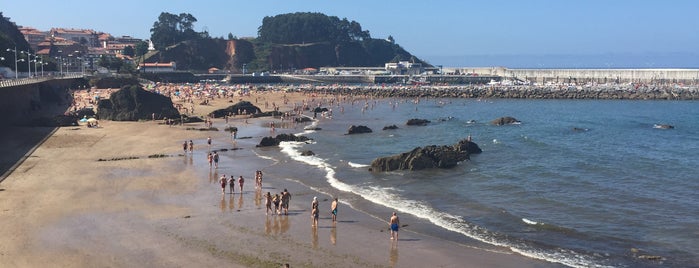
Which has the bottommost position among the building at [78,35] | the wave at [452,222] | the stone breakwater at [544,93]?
the wave at [452,222]

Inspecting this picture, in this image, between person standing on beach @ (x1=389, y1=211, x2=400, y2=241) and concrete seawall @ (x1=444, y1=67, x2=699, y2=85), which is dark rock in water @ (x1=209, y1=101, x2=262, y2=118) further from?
concrete seawall @ (x1=444, y1=67, x2=699, y2=85)

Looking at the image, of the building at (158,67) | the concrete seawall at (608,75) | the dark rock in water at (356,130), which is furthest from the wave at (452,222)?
the building at (158,67)

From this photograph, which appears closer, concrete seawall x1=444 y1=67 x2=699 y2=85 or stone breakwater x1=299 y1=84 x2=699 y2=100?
stone breakwater x1=299 y1=84 x2=699 y2=100

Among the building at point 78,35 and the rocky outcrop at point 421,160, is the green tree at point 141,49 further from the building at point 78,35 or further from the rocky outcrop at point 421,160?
the rocky outcrop at point 421,160

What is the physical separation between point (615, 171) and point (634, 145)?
1126cm

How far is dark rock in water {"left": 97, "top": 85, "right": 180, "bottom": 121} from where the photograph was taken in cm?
4694

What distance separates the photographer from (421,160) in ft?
91.2

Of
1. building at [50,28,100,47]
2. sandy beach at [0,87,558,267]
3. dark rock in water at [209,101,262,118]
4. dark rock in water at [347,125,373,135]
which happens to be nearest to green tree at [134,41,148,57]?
building at [50,28,100,47]

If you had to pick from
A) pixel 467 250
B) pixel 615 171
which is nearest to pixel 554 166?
pixel 615 171

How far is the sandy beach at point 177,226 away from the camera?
14.8 metres

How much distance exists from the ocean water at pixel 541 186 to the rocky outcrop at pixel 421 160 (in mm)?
511

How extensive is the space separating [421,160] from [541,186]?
549cm

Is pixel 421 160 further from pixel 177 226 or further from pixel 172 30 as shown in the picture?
pixel 172 30

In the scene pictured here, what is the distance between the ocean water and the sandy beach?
1.47 m
